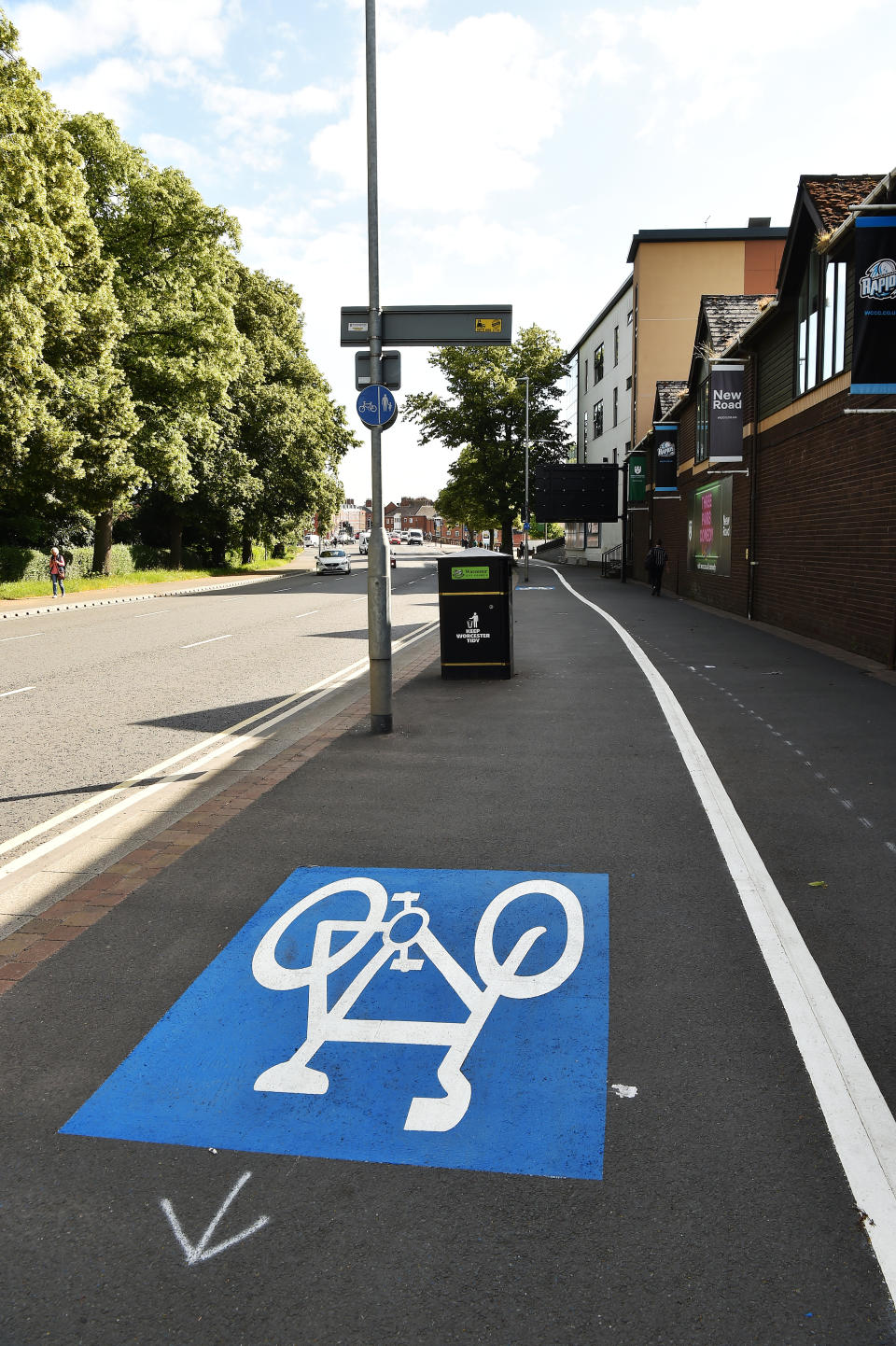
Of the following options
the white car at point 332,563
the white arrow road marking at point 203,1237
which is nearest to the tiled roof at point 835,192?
the white arrow road marking at point 203,1237

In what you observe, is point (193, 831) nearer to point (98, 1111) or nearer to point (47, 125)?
point (98, 1111)

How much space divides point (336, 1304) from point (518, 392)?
224 ft

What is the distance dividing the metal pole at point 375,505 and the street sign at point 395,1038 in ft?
13.8

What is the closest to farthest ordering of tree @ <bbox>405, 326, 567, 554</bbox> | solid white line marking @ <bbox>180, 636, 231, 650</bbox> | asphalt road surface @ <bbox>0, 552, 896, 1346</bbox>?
1. asphalt road surface @ <bbox>0, 552, 896, 1346</bbox>
2. solid white line marking @ <bbox>180, 636, 231, 650</bbox>
3. tree @ <bbox>405, 326, 567, 554</bbox>

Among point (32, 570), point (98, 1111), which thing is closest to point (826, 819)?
point (98, 1111)

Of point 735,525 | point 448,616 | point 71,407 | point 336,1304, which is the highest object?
point 71,407

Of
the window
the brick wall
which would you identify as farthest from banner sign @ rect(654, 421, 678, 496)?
the window

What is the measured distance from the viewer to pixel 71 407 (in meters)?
29.3

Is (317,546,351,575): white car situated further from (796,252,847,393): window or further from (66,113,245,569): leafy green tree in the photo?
(796,252,847,393): window

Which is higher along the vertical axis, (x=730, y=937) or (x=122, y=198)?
(x=122, y=198)

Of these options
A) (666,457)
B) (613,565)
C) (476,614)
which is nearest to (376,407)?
(476,614)

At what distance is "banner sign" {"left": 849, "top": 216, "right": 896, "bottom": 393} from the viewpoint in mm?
12031

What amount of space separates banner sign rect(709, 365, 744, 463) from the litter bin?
11544 mm

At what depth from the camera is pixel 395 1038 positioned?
3.89 meters
